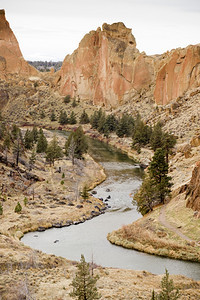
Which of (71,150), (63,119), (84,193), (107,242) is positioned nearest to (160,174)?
(84,193)

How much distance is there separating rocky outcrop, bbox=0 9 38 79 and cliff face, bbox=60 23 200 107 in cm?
2354

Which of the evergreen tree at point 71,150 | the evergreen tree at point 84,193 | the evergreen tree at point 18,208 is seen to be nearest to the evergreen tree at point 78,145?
the evergreen tree at point 71,150

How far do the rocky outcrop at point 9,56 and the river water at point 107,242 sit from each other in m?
139

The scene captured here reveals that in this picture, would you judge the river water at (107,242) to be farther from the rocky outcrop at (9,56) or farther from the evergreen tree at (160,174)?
the rocky outcrop at (9,56)

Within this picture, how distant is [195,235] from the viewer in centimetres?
3575

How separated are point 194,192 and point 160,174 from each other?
293 inches

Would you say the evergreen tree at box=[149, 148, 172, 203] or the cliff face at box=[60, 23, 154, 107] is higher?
the cliff face at box=[60, 23, 154, 107]

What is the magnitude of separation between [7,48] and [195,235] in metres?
175

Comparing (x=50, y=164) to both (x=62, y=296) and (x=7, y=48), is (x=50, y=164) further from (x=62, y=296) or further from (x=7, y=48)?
(x=7, y=48)

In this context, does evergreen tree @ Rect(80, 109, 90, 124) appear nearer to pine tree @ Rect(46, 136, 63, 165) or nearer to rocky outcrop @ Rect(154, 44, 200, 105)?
rocky outcrop @ Rect(154, 44, 200, 105)

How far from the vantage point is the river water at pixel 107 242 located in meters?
32.6

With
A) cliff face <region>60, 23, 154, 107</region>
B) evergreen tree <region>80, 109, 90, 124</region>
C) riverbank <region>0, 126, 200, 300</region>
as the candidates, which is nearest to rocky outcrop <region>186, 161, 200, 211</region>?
riverbank <region>0, 126, 200, 300</region>

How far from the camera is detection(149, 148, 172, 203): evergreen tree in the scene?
45.2m

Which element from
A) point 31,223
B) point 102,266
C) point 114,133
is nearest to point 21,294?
point 102,266
